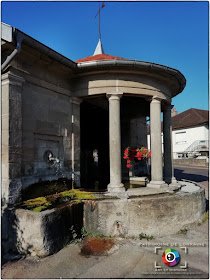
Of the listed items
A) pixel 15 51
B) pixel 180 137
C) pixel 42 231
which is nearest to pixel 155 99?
pixel 15 51

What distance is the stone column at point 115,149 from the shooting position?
18.7 ft

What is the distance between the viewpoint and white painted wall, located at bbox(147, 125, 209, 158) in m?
25.4

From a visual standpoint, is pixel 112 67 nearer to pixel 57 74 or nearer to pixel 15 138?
pixel 57 74

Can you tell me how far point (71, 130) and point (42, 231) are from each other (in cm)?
330

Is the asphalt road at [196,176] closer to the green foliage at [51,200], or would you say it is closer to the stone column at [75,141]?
the stone column at [75,141]

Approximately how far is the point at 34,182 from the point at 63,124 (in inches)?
76.1

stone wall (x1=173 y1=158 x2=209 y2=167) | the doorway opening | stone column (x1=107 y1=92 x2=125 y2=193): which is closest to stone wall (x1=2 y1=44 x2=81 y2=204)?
stone column (x1=107 y1=92 x2=125 y2=193)

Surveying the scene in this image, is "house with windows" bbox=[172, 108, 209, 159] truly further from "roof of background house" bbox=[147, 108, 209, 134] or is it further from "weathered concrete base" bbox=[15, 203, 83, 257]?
"weathered concrete base" bbox=[15, 203, 83, 257]

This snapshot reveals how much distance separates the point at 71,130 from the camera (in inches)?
247

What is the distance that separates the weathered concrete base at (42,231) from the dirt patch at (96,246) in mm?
420

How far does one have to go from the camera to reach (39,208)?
412 cm

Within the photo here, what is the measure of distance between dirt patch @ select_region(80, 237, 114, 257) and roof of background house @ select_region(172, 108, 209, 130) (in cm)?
2488

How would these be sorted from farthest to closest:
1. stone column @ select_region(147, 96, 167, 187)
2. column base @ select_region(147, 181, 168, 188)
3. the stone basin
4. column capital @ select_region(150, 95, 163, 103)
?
1. column capital @ select_region(150, 95, 163, 103)
2. stone column @ select_region(147, 96, 167, 187)
3. column base @ select_region(147, 181, 168, 188)
4. the stone basin

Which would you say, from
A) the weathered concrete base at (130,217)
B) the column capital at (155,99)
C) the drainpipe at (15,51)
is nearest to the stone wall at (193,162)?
the column capital at (155,99)
